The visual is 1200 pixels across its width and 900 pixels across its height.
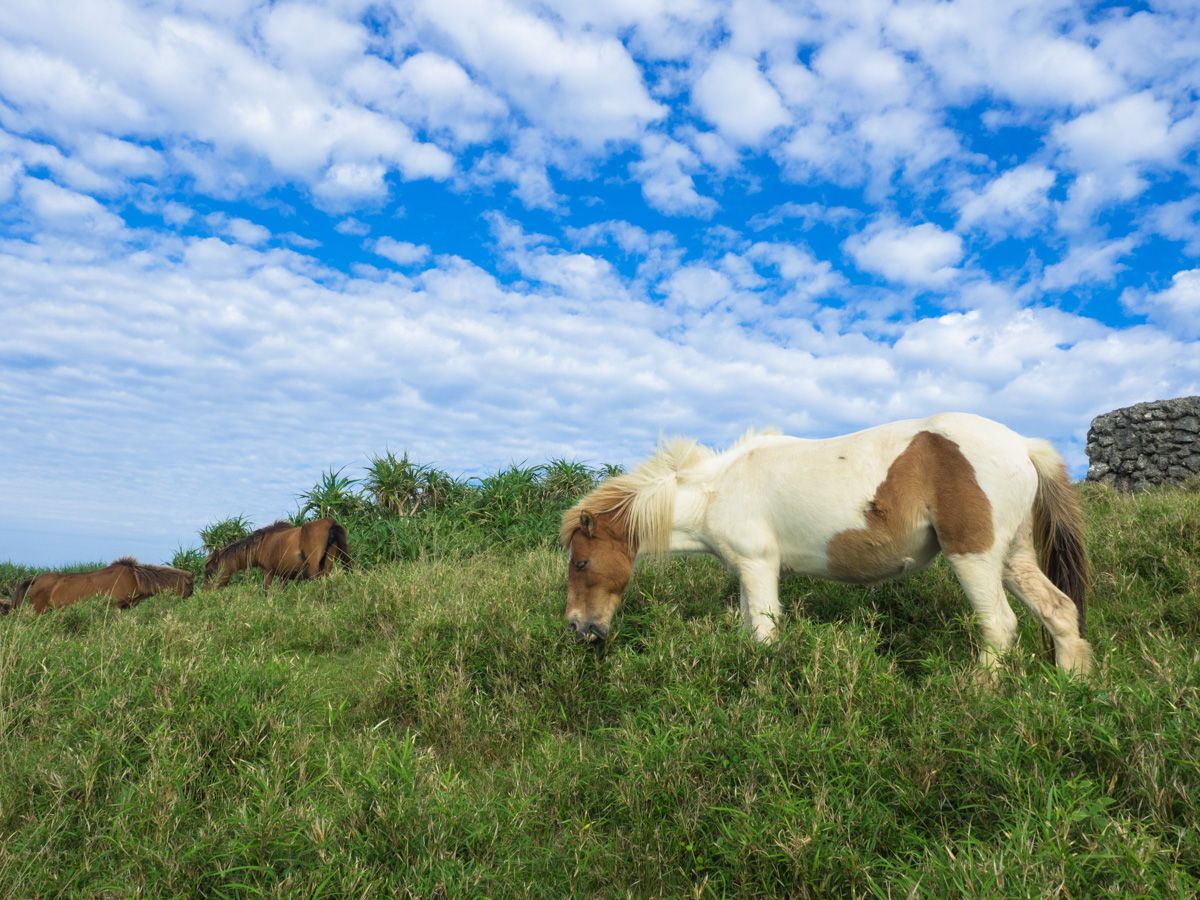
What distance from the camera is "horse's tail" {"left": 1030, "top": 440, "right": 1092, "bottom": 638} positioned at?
480 centimetres

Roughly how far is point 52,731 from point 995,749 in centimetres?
541

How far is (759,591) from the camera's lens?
194 inches

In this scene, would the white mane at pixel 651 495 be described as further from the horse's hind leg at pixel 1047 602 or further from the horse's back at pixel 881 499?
the horse's hind leg at pixel 1047 602

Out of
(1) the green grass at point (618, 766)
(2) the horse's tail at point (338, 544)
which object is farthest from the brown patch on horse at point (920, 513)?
(2) the horse's tail at point (338, 544)

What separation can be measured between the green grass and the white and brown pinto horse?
15.4 inches

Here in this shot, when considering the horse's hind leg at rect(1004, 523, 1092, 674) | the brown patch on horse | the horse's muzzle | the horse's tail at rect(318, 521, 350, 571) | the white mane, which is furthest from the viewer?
the horse's tail at rect(318, 521, 350, 571)

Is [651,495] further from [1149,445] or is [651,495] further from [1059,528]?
[1149,445]

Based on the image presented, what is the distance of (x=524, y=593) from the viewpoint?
6.44 m

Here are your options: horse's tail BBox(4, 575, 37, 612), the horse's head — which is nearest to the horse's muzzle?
the horse's head

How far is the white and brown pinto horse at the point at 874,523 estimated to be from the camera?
4.44 m

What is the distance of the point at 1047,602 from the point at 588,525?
337cm

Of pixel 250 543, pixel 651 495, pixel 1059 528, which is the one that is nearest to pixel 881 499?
pixel 1059 528

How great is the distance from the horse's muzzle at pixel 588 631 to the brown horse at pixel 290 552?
6.43m

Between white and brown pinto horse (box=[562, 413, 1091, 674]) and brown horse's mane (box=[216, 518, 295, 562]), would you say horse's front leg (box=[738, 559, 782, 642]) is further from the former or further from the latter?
brown horse's mane (box=[216, 518, 295, 562])
